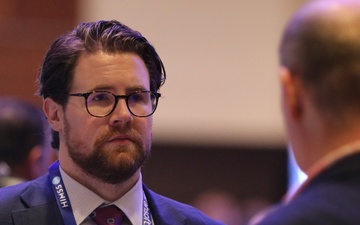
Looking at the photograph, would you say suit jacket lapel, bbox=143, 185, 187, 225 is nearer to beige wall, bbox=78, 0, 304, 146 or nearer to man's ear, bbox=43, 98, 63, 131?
man's ear, bbox=43, 98, 63, 131

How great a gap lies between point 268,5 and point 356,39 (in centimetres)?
769

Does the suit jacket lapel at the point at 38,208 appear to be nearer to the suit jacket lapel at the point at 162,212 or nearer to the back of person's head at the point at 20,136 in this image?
the suit jacket lapel at the point at 162,212

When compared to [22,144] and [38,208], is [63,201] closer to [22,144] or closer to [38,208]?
[38,208]

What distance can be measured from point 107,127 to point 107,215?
1.00 feet

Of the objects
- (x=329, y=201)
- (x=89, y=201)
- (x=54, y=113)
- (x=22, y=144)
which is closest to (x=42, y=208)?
(x=89, y=201)

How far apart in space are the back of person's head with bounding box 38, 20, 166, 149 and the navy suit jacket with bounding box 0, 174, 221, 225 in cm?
29

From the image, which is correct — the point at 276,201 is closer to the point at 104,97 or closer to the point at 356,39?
the point at 104,97

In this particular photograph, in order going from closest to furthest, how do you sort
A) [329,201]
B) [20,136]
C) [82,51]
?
[329,201] < [82,51] < [20,136]

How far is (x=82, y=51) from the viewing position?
10.1 ft

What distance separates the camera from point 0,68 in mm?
8469

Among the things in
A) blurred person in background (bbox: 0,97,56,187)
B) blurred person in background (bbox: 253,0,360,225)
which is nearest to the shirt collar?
blurred person in background (bbox: 0,97,56,187)

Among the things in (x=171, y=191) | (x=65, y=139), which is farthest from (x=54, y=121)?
(x=171, y=191)

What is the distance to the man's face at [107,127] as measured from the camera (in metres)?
2.93

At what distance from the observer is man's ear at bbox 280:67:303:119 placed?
1942 millimetres
